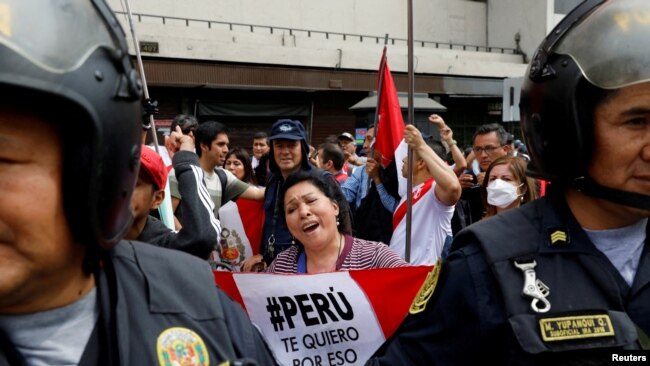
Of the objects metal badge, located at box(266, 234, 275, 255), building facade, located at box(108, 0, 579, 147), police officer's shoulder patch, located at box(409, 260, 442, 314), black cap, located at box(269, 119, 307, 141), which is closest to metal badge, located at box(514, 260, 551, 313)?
police officer's shoulder patch, located at box(409, 260, 442, 314)

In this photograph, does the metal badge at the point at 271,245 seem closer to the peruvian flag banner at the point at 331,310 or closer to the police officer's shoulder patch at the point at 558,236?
the peruvian flag banner at the point at 331,310

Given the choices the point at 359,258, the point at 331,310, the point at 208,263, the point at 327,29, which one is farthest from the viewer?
the point at 327,29

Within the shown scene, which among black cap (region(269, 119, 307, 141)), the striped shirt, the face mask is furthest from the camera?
black cap (region(269, 119, 307, 141))

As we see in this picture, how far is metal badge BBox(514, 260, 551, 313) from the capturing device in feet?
5.16

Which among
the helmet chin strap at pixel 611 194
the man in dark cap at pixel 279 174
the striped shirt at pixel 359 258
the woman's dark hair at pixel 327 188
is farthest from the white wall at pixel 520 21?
the helmet chin strap at pixel 611 194

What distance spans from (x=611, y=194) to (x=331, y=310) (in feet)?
4.88

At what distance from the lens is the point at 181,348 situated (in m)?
1.33

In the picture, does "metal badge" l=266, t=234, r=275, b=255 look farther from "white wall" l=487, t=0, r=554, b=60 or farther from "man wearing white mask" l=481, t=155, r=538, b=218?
"white wall" l=487, t=0, r=554, b=60

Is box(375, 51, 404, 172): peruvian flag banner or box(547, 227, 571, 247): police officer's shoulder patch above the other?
box(375, 51, 404, 172): peruvian flag banner

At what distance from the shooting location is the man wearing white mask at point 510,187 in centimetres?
405

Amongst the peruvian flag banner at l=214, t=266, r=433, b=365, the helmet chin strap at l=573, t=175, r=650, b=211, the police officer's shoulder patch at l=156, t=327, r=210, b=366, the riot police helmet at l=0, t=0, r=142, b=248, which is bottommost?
the peruvian flag banner at l=214, t=266, r=433, b=365

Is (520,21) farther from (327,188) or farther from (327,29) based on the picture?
(327,188)

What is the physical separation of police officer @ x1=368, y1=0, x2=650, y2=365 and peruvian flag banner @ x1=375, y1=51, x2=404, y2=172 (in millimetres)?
3268

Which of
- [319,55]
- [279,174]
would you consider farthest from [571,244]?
[319,55]
